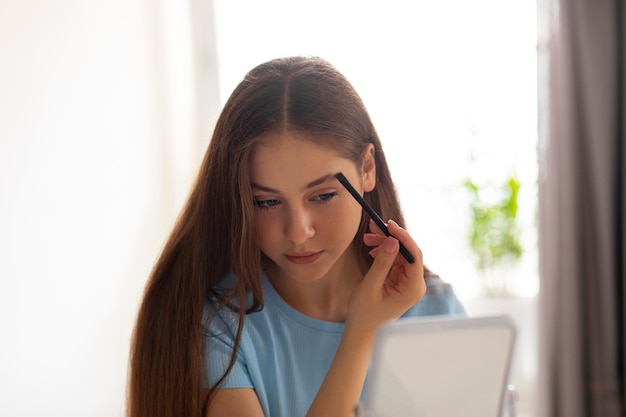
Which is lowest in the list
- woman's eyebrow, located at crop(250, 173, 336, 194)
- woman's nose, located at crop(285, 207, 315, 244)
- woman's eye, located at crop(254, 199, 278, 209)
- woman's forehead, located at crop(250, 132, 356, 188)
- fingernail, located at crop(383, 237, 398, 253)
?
fingernail, located at crop(383, 237, 398, 253)

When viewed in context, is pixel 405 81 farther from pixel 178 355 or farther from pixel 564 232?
pixel 178 355

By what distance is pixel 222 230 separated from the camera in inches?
47.8

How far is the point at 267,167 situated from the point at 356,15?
2272 mm

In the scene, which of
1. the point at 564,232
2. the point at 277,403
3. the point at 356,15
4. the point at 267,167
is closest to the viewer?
the point at 267,167

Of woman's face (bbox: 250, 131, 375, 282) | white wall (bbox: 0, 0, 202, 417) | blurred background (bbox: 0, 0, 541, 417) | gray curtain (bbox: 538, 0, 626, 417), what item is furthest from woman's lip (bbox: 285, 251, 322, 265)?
gray curtain (bbox: 538, 0, 626, 417)

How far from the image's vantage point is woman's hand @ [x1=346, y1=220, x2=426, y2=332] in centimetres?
109

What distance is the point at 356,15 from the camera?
3.27 m

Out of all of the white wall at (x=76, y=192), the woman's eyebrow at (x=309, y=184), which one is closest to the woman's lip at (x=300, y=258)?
the woman's eyebrow at (x=309, y=184)

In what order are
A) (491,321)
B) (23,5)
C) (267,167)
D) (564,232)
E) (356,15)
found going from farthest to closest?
(356,15)
(564,232)
(23,5)
(267,167)
(491,321)

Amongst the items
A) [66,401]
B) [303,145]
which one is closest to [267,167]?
[303,145]

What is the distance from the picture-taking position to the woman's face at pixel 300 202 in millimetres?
1106

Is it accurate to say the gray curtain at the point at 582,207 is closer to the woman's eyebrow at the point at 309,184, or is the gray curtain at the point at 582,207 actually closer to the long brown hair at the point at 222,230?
the long brown hair at the point at 222,230

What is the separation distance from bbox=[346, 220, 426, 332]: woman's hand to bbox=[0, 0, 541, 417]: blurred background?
19 centimetres

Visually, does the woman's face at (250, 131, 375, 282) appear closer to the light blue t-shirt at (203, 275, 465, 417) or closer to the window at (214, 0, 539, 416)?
the light blue t-shirt at (203, 275, 465, 417)
